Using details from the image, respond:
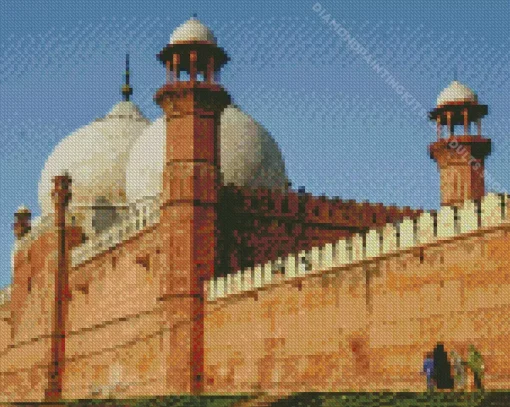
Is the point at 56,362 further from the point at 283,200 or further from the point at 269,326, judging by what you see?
the point at 269,326

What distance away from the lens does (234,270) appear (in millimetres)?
27297

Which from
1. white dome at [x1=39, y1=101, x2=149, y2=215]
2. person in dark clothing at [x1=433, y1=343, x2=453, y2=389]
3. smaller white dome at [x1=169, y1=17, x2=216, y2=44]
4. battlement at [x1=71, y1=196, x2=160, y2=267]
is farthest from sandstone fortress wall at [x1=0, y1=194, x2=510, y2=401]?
white dome at [x1=39, y1=101, x2=149, y2=215]

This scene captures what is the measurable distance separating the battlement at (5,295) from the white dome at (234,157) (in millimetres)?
12238

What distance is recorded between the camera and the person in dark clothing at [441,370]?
1719 centimetres

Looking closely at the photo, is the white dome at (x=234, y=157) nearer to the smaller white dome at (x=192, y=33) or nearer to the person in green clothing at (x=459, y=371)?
the smaller white dome at (x=192, y=33)

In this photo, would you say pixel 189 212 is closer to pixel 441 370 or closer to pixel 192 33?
pixel 192 33

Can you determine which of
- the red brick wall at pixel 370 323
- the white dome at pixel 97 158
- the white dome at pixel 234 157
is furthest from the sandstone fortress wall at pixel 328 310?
the white dome at pixel 97 158

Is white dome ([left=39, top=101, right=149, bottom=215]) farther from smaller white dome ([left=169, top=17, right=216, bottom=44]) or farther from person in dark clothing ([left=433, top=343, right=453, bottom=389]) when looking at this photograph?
person in dark clothing ([left=433, top=343, right=453, bottom=389])

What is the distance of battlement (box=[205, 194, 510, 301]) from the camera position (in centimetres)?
1862

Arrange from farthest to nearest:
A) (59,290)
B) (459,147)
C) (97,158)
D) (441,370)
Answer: (97,158), (59,290), (459,147), (441,370)

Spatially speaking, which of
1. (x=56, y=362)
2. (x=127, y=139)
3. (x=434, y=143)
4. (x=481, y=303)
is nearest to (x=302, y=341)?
(x=481, y=303)

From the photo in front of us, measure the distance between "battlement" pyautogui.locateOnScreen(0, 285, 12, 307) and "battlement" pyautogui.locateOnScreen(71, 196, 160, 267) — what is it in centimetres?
947

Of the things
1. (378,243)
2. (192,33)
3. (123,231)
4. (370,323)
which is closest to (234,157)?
(123,231)

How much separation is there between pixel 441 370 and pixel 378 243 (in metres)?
4.40
